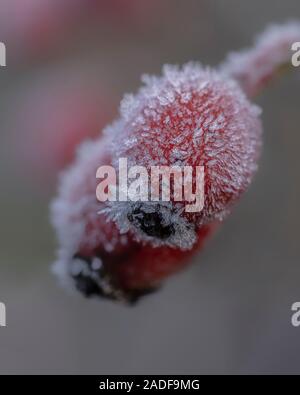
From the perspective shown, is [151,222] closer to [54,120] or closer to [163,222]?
[163,222]

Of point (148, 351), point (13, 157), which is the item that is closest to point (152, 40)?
point (13, 157)

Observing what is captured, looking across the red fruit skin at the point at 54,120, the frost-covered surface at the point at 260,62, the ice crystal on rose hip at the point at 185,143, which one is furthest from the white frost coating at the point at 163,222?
the red fruit skin at the point at 54,120

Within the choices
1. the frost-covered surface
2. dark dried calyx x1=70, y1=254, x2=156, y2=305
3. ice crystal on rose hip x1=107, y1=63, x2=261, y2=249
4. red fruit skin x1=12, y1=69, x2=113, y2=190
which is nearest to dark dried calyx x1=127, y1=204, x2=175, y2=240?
ice crystal on rose hip x1=107, y1=63, x2=261, y2=249

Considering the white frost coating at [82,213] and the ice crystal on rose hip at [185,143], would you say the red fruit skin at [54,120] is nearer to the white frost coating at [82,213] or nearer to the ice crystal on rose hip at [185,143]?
the white frost coating at [82,213]

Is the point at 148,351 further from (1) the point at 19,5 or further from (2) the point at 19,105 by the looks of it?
(1) the point at 19,5

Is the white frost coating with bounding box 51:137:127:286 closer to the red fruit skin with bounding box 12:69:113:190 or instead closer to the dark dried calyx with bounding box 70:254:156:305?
the dark dried calyx with bounding box 70:254:156:305
